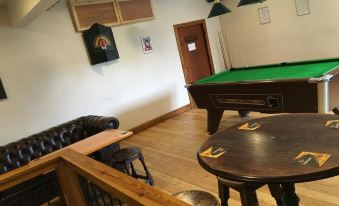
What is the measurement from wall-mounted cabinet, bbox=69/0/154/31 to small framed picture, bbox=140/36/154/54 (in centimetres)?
36

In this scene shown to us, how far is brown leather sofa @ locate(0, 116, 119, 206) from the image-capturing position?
3.21 meters

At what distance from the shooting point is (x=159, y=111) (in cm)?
595

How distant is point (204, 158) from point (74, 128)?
315 centimetres

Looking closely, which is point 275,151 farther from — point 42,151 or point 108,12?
point 108,12

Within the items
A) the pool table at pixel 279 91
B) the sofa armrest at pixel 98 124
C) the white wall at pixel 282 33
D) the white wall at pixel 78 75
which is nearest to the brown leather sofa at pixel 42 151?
the sofa armrest at pixel 98 124

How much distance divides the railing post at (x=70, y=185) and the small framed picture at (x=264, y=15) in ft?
18.4

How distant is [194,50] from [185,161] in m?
3.50

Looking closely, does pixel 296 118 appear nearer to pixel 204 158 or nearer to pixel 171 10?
pixel 204 158

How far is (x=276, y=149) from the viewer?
146 cm

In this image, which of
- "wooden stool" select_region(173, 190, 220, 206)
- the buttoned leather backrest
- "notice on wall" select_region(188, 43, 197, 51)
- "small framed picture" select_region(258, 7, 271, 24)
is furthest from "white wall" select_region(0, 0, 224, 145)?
"wooden stool" select_region(173, 190, 220, 206)

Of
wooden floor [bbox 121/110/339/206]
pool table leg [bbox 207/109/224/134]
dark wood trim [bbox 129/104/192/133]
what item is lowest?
wooden floor [bbox 121/110/339/206]

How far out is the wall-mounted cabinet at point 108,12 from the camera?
4773 millimetres

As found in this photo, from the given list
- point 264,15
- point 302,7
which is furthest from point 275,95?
point 264,15

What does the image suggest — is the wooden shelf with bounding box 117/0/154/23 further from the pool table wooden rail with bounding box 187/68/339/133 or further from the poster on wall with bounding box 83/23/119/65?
the pool table wooden rail with bounding box 187/68/339/133
